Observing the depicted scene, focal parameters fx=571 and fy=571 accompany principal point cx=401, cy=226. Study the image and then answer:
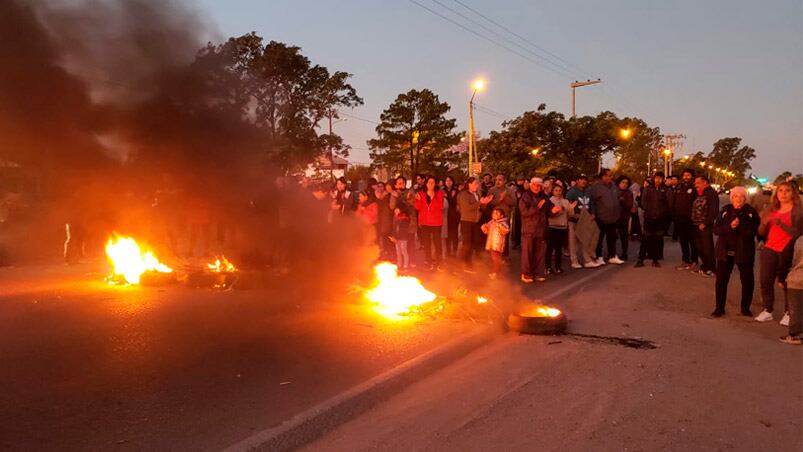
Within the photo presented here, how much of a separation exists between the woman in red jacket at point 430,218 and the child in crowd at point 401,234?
28cm

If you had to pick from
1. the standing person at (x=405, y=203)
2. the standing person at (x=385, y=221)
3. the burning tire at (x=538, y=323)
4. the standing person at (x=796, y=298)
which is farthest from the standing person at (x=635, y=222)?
the burning tire at (x=538, y=323)

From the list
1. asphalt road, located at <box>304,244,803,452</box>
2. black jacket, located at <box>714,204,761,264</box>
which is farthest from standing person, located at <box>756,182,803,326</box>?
asphalt road, located at <box>304,244,803,452</box>

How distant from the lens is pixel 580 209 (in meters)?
10.8

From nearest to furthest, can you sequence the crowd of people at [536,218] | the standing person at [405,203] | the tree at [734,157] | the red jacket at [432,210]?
the crowd of people at [536,218], the red jacket at [432,210], the standing person at [405,203], the tree at [734,157]

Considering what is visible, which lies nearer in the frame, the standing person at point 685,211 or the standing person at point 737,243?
the standing person at point 737,243

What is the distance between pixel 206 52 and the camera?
9.49 m

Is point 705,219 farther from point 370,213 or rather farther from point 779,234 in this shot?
point 370,213

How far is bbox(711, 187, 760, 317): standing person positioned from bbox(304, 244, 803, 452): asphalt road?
0.40 metres

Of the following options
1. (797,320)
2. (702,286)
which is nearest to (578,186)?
(702,286)

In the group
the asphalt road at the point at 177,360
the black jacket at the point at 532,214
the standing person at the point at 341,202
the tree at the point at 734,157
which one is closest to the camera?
the asphalt road at the point at 177,360

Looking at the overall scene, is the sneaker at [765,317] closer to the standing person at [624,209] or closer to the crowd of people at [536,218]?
the crowd of people at [536,218]

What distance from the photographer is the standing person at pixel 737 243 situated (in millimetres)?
6438

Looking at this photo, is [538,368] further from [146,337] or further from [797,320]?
[146,337]

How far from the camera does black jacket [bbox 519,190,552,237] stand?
8.91 metres
